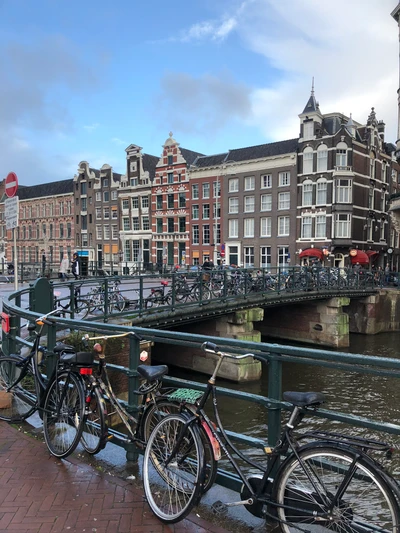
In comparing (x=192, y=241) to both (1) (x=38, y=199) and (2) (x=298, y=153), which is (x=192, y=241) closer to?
(2) (x=298, y=153)

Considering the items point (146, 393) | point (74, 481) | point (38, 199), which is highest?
point (38, 199)

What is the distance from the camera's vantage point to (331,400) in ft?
39.7

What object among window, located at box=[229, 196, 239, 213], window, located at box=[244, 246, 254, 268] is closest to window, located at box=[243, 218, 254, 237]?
window, located at box=[244, 246, 254, 268]

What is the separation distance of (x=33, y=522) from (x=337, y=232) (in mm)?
35699

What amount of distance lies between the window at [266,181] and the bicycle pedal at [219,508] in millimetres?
37708

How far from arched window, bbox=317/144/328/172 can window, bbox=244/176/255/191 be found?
6.52 m

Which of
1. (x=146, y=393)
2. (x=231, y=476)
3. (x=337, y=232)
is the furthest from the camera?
(x=337, y=232)

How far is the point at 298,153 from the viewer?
1473 inches

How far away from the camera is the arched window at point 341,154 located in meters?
35.6

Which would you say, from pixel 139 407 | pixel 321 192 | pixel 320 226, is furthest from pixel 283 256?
pixel 139 407

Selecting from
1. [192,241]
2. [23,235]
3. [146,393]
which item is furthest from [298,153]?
[23,235]

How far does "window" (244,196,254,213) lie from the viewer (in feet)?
134

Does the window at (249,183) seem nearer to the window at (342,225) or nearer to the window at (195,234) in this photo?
the window at (195,234)

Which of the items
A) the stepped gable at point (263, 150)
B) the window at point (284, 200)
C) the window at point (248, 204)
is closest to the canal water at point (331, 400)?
the window at point (284, 200)
